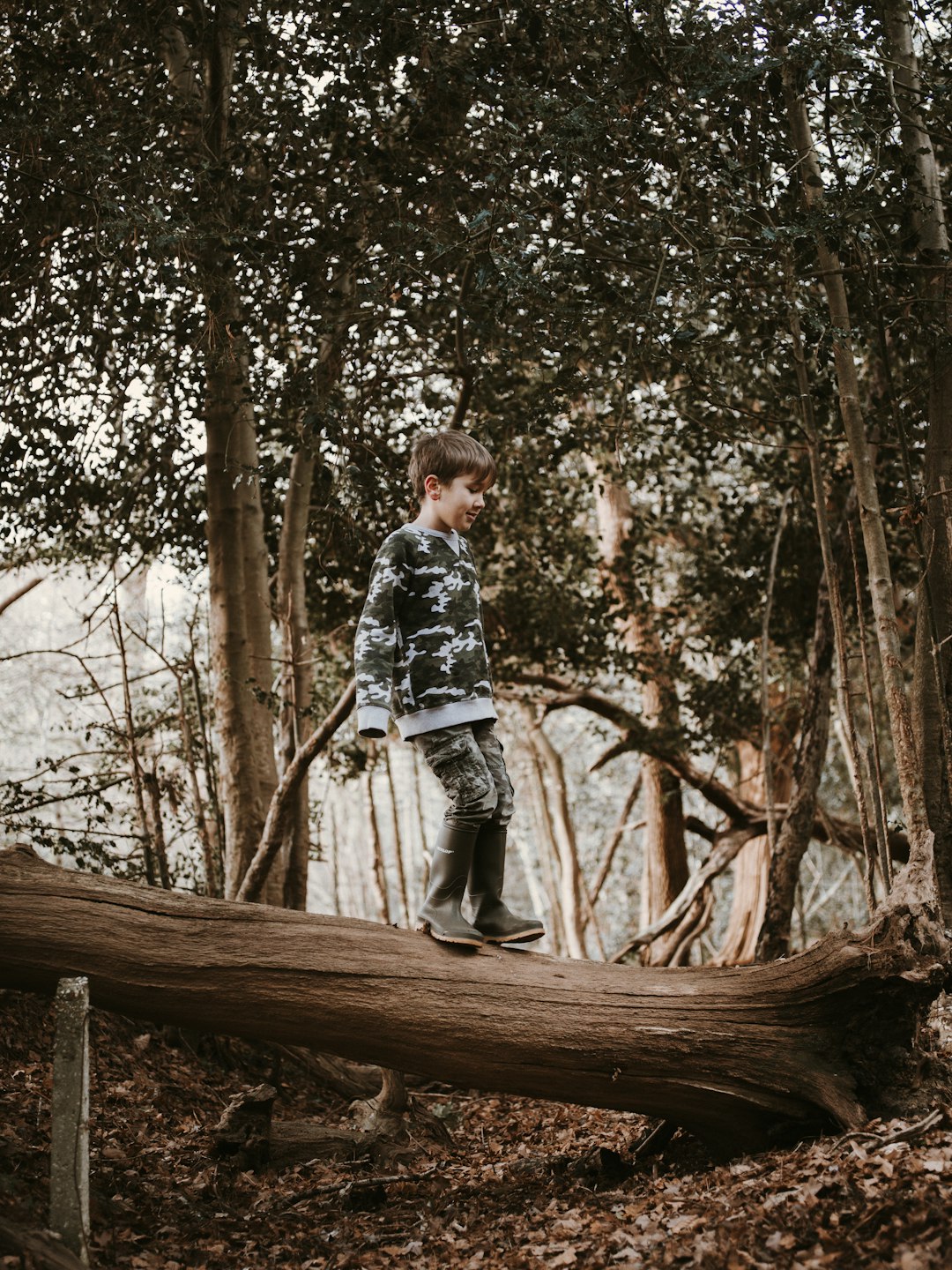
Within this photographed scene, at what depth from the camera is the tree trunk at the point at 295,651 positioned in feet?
23.2

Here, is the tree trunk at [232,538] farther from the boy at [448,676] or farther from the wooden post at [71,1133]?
the wooden post at [71,1133]

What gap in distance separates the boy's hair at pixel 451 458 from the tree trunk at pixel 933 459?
8.22 ft

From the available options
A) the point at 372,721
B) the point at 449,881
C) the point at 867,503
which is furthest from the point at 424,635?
the point at 867,503

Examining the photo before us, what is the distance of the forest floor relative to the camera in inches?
125

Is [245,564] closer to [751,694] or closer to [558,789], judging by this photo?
[751,694]

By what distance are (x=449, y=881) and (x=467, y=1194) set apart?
1243mm

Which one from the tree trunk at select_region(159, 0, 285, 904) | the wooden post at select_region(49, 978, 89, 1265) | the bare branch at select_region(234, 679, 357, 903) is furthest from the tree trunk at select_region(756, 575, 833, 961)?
the wooden post at select_region(49, 978, 89, 1265)

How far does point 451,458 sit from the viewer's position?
4.59m

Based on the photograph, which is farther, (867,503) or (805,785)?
→ (805,785)

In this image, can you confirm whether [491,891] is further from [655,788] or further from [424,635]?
[655,788]

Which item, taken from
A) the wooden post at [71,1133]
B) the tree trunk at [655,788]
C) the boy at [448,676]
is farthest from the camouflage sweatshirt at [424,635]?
the tree trunk at [655,788]

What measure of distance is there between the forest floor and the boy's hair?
111 inches

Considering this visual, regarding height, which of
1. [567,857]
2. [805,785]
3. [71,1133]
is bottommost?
[567,857]

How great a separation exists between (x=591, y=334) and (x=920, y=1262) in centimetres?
564
